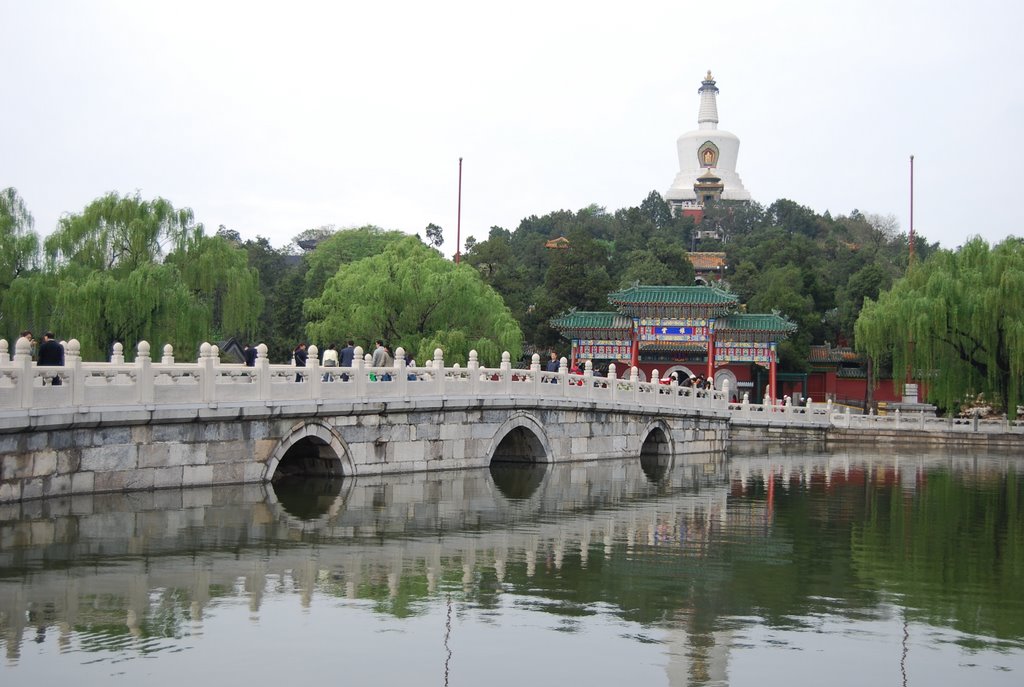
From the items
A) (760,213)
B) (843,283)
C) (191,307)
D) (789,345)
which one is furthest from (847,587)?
(760,213)

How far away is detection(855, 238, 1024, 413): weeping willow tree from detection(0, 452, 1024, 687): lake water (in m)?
13.2

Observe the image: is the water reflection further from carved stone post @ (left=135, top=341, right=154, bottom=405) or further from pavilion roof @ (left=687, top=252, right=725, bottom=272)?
pavilion roof @ (left=687, top=252, right=725, bottom=272)

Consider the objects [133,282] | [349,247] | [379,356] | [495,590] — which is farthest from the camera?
[349,247]

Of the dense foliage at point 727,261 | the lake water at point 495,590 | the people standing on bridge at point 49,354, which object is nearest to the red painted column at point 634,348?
the dense foliage at point 727,261

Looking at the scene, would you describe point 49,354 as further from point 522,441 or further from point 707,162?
point 707,162

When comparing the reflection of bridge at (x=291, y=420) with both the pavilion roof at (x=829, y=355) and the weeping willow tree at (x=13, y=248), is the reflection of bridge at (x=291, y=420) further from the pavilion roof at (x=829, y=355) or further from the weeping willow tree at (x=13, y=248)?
the pavilion roof at (x=829, y=355)

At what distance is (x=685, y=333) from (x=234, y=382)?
25928 millimetres

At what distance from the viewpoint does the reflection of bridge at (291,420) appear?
14.4 m

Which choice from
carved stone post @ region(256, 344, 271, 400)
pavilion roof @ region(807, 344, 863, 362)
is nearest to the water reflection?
carved stone post @ region(256, 344, 271, 400)

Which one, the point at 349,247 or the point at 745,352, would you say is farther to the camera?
the point at 349,247

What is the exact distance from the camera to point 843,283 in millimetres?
56531

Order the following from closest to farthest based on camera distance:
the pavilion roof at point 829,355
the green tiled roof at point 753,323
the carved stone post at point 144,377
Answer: the carved stone post at point 144,377 < the green tiled roof at point 753,323 < the pavilion roof at point 829,355

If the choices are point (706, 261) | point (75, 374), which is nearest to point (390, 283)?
point (75, 374)

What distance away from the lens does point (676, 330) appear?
134 ft
